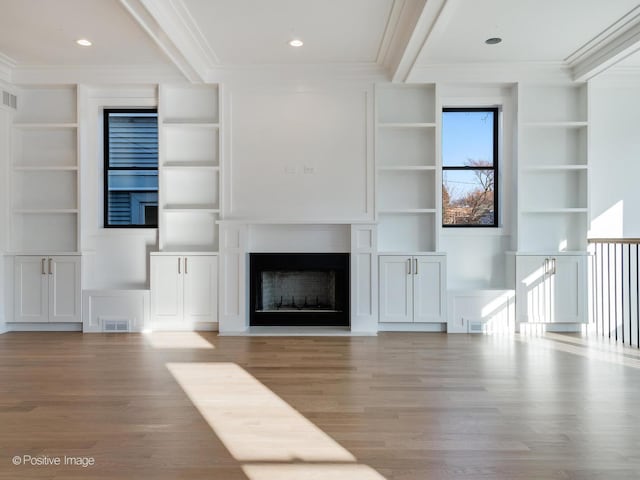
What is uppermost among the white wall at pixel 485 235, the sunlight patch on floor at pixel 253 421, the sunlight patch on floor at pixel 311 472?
the white wall at pixel 485 235

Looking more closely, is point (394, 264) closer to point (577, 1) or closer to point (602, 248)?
point (602, 248)

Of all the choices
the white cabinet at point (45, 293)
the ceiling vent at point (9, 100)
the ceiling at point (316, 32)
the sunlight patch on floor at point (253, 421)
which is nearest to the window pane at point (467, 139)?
the ceiling at point (316, 32)

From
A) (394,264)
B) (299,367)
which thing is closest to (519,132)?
(394,264)

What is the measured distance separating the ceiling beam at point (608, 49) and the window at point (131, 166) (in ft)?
15.8

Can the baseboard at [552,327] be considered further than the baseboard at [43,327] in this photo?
No

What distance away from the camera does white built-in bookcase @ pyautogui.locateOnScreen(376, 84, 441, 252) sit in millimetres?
5617

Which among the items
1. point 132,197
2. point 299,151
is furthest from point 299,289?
point 132,197

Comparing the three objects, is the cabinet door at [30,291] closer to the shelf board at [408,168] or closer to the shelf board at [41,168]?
the shelf board at [41,168]

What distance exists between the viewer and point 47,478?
81.0 inches

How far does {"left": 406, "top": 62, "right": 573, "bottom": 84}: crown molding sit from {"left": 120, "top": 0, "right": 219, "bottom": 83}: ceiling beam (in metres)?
2.29

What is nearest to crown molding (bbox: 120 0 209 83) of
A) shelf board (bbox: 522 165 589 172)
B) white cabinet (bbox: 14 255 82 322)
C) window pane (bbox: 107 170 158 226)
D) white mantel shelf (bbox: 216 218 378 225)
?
window pane (bbox: 107 170 158 226)

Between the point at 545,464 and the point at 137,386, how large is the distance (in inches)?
103

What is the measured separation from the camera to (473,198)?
18.7 ft

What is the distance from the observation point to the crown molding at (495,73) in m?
5.30
